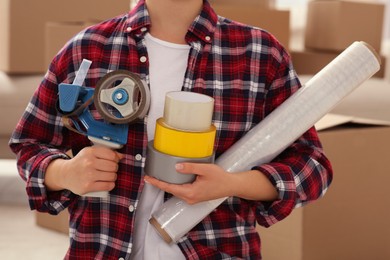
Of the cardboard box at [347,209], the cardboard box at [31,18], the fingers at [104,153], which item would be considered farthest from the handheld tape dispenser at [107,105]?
the cardboard box at [31,18]

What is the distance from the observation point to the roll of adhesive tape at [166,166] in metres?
0.82

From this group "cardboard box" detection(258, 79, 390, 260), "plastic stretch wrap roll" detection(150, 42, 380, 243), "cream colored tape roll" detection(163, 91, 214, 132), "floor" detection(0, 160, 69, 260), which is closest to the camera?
"cream colored tape roll" detection(163, 91, 214, 132)

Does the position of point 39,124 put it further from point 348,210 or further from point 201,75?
point 348,210

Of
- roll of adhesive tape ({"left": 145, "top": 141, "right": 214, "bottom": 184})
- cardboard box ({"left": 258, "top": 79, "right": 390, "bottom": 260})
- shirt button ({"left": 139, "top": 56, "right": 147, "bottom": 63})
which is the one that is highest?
shirt button ({"left": 139, "top": 56, "right": 147, "bottom": 63})

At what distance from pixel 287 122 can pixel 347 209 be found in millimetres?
911

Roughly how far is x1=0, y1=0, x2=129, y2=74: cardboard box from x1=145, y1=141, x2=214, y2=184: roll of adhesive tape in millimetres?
1675

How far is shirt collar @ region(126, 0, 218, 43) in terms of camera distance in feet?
3.19

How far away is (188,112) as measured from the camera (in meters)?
0.79

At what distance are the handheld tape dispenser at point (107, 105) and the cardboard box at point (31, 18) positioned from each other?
1.63m

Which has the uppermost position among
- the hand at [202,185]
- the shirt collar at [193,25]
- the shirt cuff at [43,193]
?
the shirt collar at [193,25]

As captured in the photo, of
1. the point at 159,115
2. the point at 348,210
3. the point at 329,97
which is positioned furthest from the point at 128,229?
the point at 348,210

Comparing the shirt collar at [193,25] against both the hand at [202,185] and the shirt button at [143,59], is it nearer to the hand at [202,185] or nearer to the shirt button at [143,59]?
the shirt button at [143,59]

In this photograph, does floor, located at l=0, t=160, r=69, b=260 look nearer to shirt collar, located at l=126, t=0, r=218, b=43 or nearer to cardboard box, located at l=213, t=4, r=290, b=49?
cardboard box, located at l=213, t=4, r=290, b=49

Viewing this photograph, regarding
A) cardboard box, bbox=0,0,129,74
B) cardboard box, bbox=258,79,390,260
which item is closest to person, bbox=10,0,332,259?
cardboard box, bbox=258,79,390,260
